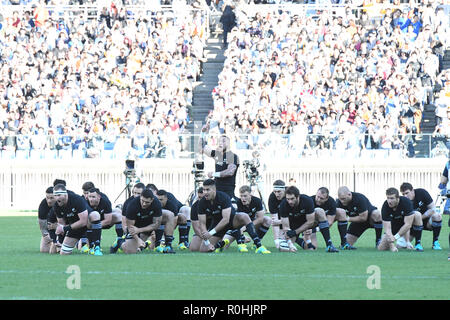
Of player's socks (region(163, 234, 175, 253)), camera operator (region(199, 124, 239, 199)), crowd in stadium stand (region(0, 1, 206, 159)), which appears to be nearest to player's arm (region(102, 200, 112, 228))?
player's socks (region(163, 234, 175, 253))

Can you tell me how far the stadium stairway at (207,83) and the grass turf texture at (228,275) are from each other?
16695 millimetres

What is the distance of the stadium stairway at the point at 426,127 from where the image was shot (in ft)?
108

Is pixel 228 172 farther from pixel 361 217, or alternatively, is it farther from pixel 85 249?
pixel 85 249

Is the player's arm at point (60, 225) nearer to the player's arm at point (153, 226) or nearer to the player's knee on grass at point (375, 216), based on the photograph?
the player's arm at point (153, 226)

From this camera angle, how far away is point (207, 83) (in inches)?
1567

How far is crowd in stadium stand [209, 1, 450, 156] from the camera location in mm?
33188

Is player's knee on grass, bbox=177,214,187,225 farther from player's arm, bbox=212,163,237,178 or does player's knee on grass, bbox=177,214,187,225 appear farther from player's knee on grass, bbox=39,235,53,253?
player's arm, bbox=212,163,237,178

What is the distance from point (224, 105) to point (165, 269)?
65.2 feet

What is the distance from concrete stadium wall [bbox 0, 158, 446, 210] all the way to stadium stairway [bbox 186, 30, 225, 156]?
232cm

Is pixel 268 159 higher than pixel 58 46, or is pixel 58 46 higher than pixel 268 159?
pixel 58 46

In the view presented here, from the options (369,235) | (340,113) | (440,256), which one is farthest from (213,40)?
(440,256)

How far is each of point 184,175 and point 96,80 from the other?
5.59 metres
